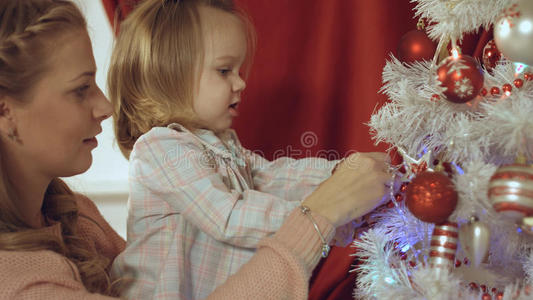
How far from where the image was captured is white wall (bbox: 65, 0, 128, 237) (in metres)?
1.77

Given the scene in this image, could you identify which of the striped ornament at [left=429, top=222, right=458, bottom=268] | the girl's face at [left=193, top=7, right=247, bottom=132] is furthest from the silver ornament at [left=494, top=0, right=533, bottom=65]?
the girl's face at [left=193, top=7, right=247, bottom=132]

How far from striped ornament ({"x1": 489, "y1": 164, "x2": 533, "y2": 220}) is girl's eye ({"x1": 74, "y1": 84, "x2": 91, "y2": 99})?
70cm

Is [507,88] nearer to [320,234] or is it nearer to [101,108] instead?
[320,234]

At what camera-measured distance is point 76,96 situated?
93 centimetres

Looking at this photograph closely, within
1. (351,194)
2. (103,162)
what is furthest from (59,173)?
(103,162)

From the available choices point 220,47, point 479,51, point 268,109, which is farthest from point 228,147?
point 479,51

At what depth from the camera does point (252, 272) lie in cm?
81

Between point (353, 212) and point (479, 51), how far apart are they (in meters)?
0.59

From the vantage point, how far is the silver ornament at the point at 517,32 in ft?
2.05

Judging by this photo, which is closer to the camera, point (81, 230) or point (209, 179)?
point (209, 179)

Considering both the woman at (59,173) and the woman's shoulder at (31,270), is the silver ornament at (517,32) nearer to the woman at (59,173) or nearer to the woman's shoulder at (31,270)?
the woman at (59,173)

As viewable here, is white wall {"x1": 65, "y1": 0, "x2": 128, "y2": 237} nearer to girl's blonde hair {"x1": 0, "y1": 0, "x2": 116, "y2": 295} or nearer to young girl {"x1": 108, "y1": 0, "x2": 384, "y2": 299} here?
young girl {"x1": 108, "y1": 0, "x2": 384, "y2": 299}

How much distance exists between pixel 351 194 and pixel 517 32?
372 mm

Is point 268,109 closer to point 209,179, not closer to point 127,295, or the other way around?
point 209,179
